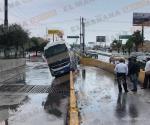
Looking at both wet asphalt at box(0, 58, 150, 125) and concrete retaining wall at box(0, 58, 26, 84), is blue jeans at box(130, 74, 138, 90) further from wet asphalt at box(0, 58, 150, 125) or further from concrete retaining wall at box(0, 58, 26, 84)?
concrete retaining wall at box(0, 58, 26, 84)

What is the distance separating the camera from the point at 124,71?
1906cm

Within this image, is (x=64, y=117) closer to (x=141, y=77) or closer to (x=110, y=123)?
(x=110, y=123)

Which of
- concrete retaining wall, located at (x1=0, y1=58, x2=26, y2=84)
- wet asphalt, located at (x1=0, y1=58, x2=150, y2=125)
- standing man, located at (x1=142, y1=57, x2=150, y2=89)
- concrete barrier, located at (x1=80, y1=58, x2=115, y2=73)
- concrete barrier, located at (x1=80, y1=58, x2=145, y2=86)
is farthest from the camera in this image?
concrete retaining wall, located at (x1=0, y1=58, x2=26, y2=84)

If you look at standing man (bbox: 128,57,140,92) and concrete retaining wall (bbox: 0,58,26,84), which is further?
concrete retaining wall (bbox: 0,58,26,84)

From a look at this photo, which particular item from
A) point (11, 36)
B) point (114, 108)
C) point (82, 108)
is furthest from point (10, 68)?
point (114, 108)

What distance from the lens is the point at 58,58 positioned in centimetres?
3228

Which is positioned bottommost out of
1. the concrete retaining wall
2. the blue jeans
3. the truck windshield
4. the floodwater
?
the concrete retaining wall

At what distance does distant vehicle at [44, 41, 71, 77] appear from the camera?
3183 centimetres

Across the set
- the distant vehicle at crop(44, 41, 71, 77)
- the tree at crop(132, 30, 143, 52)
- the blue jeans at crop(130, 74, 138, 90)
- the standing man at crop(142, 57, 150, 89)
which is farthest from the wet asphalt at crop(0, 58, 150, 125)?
the tree at crop(132, 30, 143, 52)

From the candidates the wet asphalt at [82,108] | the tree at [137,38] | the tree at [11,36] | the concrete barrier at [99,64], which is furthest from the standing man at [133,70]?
the tree at [137,38]

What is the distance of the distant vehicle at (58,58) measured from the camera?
104 feet

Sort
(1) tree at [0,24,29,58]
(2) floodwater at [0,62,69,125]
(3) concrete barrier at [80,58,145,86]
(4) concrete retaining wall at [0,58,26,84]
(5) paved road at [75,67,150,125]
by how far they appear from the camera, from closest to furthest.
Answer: (5) paved road at [75,67,150,125] → (2) floodwater at [0,62,69,125] → (3) concrete barrier at [80,58,145,86] → (4) concrete retaining wall at [0,58,26,84] → (1) tree at [0,24,29,58]

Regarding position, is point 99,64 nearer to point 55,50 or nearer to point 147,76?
point 55,50

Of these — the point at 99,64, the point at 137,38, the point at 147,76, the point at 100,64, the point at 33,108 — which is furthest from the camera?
the point at 137,38
